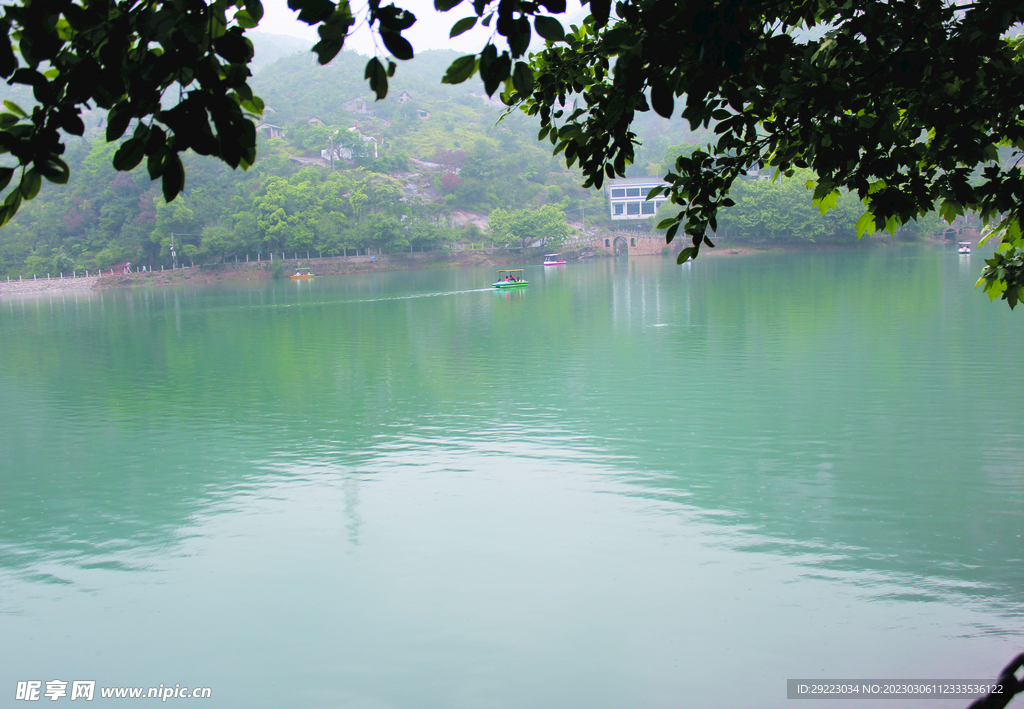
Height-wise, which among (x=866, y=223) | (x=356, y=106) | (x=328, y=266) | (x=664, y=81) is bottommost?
(x=866, y=223)

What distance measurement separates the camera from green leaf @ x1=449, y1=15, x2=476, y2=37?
1970 millimetres

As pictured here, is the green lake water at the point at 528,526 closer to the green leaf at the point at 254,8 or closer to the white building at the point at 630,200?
the green leaf at the point at 254,8

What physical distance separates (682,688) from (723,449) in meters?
5.33

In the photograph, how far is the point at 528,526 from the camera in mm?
7941

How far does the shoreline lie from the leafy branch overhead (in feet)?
205

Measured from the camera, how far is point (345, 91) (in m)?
124

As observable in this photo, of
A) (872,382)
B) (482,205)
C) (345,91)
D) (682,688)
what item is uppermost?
(345,91)

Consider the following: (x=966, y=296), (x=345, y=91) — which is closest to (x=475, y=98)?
(x=345, y=91)

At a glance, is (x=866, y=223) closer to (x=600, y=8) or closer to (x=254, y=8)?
(x=600, y=8)

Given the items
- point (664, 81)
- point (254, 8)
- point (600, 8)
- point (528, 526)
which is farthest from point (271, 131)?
point (600, 8)

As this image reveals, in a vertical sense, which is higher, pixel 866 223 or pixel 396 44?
pixel 396 44

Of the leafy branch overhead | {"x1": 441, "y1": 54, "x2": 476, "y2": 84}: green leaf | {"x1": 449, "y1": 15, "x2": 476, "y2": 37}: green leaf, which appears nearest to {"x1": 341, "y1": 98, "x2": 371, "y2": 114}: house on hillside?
the leafy branch overhead

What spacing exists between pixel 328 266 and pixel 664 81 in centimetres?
6792

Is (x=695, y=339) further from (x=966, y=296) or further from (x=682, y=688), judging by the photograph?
(x=682, y=688)
